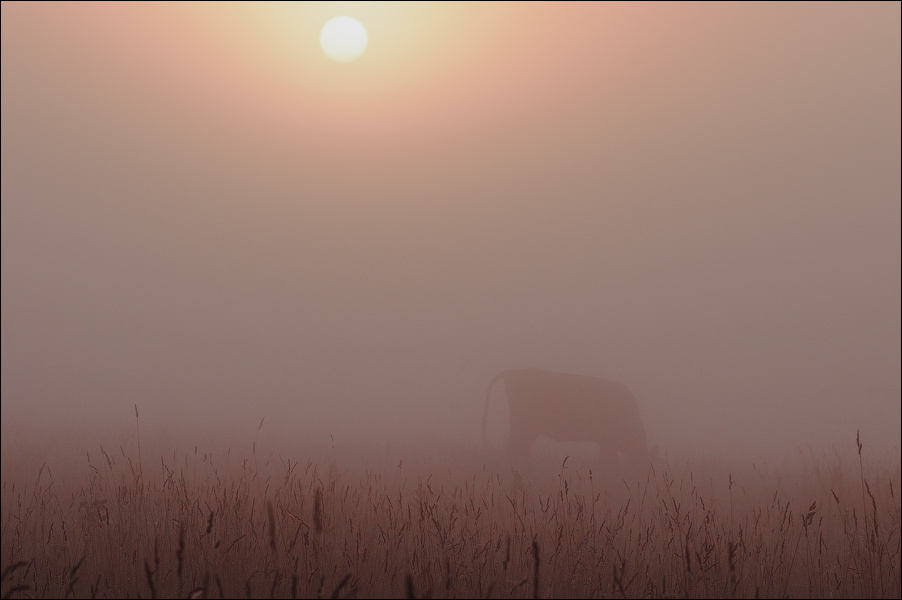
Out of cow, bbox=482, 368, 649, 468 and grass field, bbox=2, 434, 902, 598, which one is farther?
cow, bbox=482, 368, 649, 468

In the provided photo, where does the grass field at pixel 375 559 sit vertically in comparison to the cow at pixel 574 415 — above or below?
above

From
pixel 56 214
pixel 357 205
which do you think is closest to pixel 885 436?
pixel 56 214

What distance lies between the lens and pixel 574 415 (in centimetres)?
1043

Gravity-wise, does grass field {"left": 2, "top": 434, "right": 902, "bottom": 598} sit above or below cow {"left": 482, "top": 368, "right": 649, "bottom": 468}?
above

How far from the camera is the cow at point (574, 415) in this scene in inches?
398

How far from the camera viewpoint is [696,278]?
6994cm

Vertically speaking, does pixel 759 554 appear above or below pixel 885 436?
above

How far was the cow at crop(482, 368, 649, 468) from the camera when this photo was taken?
33.2 feet

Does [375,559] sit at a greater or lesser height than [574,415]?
greater

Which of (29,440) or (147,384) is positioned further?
(147,384)

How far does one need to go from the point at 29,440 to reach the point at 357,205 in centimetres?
11470

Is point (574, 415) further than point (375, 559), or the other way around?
point (574, 415)

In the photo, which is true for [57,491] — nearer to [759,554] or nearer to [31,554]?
[31,554]

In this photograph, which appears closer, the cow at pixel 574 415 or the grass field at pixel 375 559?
the grass field at pixel 375 559
